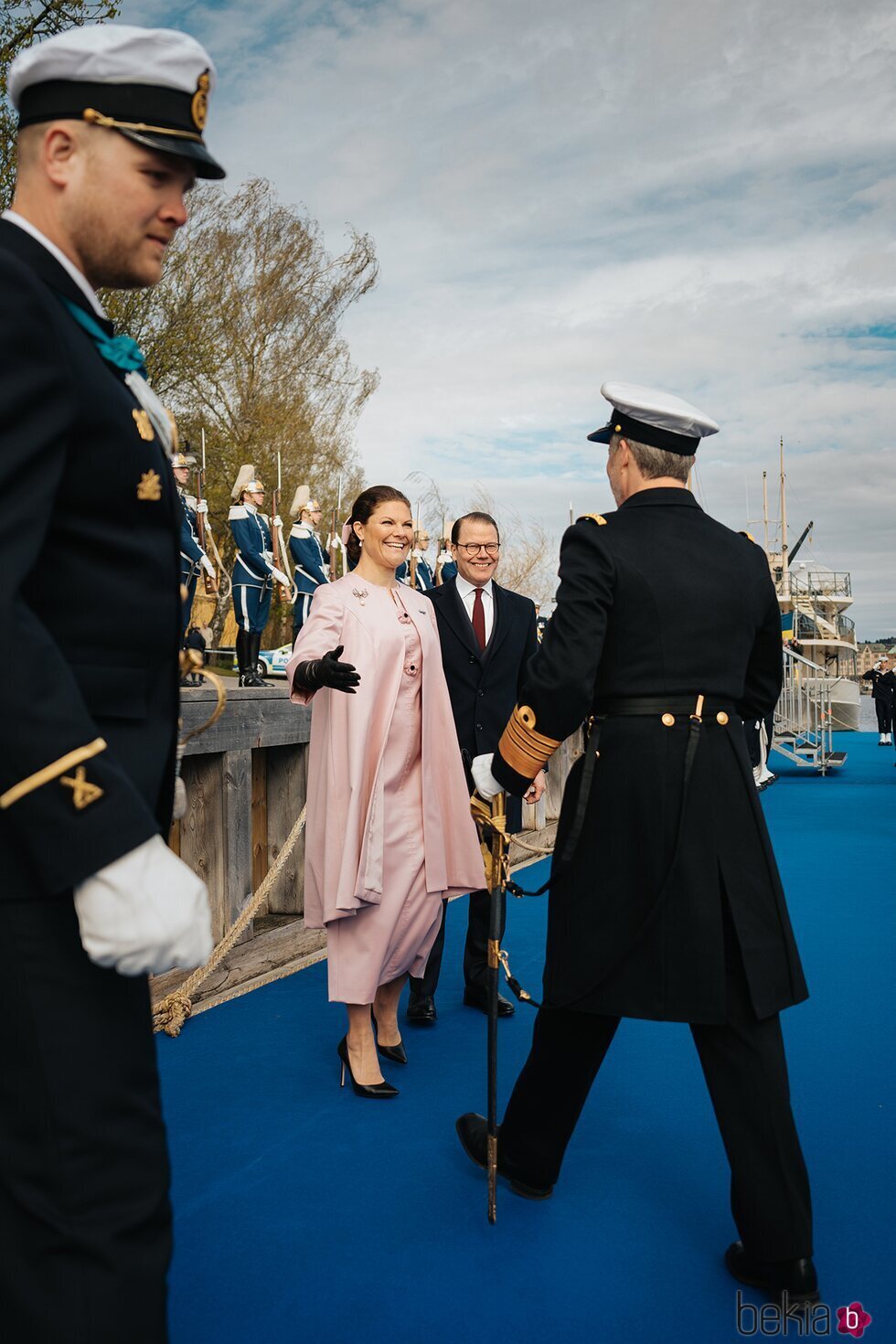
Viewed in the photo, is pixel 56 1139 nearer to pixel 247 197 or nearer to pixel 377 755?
pixel 377 755

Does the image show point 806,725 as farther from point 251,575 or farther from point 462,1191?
point 462,1191

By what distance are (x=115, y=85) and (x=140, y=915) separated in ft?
3.56

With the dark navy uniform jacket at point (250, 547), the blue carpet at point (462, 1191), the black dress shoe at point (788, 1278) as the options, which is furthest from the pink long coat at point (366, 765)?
the dark navy uniform jacket at point (250, 547)

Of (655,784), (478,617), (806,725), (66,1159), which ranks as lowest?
(806,725)

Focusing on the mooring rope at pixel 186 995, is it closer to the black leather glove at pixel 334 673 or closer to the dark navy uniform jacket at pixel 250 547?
the black leather glove at pixel 334 673

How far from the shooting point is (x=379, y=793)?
4.19m

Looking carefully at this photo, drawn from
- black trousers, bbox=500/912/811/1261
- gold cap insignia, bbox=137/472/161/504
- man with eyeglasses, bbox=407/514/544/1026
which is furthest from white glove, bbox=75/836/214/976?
man with eyeglasses, bbox=407/514/544/1026

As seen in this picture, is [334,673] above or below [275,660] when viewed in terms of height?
above

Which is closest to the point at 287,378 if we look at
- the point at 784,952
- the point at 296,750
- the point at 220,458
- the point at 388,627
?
the point at 220,458

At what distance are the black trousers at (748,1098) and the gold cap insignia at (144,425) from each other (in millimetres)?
1837

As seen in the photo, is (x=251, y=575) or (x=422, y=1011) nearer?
(x=422, y=1011)

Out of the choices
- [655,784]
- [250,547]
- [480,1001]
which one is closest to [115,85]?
[655,784]

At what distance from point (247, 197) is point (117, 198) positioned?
25.6 m

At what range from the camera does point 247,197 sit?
82.7 ft
